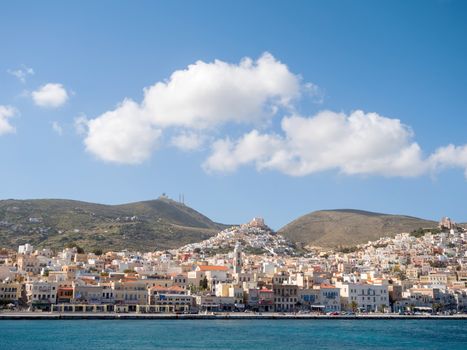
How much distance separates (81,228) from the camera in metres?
155

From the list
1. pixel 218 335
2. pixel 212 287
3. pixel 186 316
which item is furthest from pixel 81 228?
pixel 218 335

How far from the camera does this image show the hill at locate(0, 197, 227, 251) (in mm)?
140500

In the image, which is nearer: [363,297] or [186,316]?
[186,316]

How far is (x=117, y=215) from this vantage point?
18812cm

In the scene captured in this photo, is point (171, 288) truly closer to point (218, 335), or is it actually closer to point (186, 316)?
point (186, 316)

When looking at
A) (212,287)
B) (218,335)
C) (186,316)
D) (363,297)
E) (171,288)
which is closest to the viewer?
(218,335)

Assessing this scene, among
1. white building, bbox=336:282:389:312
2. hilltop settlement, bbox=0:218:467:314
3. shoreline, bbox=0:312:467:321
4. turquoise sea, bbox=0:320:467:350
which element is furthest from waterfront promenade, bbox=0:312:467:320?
white building, bbox=336:282:389:312

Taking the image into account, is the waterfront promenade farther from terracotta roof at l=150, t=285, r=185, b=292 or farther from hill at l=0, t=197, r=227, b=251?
hill at l=0, t=197, r=227, b=251

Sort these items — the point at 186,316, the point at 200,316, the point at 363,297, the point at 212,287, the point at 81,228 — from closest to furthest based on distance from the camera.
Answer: the point at 186,316 < the point at 200,316 < the point at 212,287 < the point at 363,297 < the point at 81,228

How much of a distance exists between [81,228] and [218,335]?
107 m

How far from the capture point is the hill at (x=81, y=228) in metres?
140

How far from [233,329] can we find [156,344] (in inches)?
598

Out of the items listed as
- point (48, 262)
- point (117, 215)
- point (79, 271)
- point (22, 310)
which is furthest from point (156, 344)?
point (117, 215)

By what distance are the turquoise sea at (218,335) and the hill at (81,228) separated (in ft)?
231
